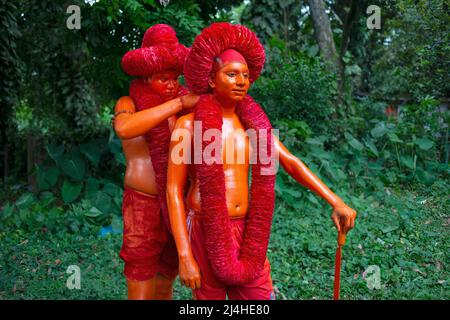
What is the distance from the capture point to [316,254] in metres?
4.56

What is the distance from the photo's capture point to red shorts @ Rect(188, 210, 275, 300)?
7.87ft

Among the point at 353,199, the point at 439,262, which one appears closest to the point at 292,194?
the point at 353,199

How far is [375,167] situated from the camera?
19.5 feet

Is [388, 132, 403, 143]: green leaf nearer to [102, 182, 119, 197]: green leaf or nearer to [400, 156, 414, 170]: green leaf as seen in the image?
[400, 156, 414, 170]: green leaf

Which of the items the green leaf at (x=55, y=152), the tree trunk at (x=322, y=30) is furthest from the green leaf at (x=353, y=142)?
the green leaf at (x=55, y=152)

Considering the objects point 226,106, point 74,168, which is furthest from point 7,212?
point 226,106

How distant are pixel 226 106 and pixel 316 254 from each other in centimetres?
255

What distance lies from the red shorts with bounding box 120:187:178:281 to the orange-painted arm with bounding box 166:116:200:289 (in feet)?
1.56

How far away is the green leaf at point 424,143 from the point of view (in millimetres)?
5695

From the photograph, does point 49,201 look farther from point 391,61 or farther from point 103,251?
point 391,61

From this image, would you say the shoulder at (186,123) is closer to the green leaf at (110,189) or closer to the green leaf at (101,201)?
the green leaf at (101,201)

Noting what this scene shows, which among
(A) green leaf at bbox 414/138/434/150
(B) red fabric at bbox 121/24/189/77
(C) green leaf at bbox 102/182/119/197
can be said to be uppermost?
(B) red fabric at bbox 121/24/189/77

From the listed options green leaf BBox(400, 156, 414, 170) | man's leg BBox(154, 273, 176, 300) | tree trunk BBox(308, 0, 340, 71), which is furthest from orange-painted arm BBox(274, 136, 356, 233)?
tree trunk BBox(308, 0, 340, 71)
